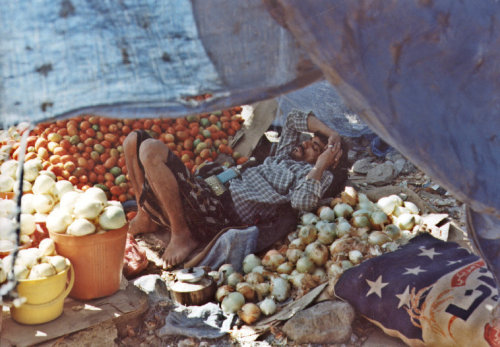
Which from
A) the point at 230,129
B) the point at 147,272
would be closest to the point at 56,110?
the point at 147,272

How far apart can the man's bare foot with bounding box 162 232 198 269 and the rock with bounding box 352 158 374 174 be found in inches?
63.4

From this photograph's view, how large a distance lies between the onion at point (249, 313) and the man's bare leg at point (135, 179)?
1204 mm

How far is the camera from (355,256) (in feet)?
9.45

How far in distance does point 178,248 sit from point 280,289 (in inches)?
32.7

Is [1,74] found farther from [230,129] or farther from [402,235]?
[230,129]

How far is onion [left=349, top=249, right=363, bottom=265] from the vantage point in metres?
2.86

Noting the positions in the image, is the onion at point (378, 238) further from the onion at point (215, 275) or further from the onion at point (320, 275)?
the onion at point (215, 275)

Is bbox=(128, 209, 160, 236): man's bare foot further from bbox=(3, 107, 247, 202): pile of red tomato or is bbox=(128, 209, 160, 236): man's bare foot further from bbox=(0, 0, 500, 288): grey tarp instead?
bbox=(0, 0, 500, 288): grey tarp

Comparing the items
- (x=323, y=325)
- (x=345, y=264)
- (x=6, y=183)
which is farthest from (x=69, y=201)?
(x=345, y=264)

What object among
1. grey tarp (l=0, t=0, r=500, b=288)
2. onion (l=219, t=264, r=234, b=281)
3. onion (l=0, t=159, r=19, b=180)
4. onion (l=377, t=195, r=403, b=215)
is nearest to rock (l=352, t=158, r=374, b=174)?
onion (l=377, t=195, r=403, b=215)

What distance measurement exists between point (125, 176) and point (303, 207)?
5.39ft

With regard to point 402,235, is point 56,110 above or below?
above

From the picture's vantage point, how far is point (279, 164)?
3.77 m

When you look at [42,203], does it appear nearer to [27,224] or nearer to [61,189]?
[61,189]
